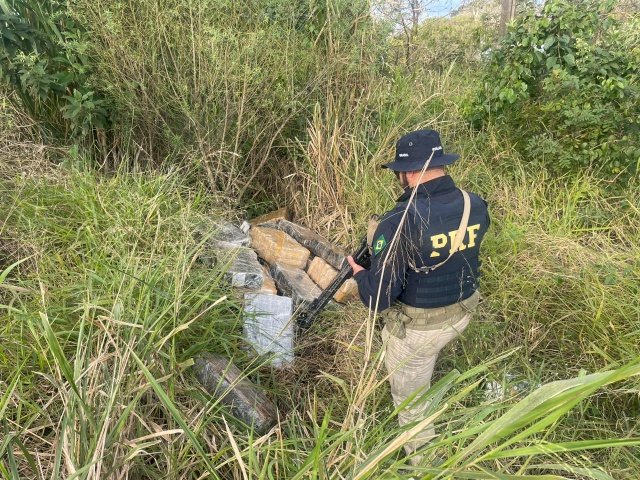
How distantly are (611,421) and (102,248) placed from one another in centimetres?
274

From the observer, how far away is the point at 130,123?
3.52 meters

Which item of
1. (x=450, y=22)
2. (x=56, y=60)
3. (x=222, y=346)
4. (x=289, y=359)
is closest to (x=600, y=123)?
(x=289, y=359)

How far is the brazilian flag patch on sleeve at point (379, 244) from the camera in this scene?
199 centimetres

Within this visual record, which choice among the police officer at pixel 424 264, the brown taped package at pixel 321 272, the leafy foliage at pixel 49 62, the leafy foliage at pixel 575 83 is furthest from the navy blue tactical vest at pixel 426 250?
the leafy foliage at pixel 49 62

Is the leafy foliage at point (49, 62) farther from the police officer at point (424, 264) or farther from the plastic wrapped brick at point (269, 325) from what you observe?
the police officer at point (424, 264)

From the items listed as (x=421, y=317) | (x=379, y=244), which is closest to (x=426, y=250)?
(x=379, y=244)

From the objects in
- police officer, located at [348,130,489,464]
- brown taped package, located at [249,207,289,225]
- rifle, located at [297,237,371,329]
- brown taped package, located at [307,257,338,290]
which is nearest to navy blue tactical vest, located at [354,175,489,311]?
police officer, located at [348,130,489,464]

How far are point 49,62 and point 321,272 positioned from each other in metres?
2.51

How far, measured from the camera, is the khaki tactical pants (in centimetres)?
216

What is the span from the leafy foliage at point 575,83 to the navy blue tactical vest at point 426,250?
179 cm

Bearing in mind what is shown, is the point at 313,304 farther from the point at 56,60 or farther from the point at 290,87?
the point at 56,60

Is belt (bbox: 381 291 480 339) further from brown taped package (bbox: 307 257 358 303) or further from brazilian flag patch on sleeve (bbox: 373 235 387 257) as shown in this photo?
brown taped package (bbox: 307 257 358 303)

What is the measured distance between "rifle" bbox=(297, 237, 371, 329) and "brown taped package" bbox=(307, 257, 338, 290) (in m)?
0.36

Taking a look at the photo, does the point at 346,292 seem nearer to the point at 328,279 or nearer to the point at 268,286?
the point at 328,279
